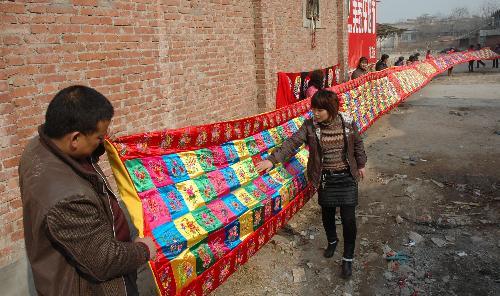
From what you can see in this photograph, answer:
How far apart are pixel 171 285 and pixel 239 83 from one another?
510 cm

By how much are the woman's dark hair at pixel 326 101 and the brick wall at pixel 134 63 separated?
8.09ft

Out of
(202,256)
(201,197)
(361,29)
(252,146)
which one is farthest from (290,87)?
(361,29)

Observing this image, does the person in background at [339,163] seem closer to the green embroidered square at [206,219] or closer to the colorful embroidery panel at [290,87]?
the green embroidered square at [206,219]

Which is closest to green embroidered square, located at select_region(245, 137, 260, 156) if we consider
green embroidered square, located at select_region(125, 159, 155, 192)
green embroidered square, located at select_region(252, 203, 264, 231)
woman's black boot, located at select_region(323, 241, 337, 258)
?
green embroidered square, located at select_region(252, 203, 264, 231)

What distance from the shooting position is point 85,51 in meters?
4.35

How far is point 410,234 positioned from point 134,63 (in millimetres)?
4165

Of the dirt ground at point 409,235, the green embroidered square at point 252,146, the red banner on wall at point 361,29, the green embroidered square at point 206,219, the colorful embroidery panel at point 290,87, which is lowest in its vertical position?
the dirt ground at point 409,235

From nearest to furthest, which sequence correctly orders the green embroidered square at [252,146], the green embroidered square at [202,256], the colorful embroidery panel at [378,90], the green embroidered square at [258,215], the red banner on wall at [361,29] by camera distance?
the green embroidered square at [202,256]
the green embroidered square at [258,215]
the green embroidered square at [252,146]
the colorful embroidery panel at [378,90]
the red banner on wall at [361,29]

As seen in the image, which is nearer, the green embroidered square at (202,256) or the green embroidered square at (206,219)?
the green embroidered square at (202,256)

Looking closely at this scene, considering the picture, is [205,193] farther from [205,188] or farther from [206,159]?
[206,159]

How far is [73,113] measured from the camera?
1.80 m

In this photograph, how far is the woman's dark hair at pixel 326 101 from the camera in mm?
3863

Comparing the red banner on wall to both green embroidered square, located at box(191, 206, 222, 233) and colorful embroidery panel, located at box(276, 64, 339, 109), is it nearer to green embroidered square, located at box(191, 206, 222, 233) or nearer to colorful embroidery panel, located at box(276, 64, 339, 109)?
colorful embroidery panel, located at box(276, 64, 339, 109)

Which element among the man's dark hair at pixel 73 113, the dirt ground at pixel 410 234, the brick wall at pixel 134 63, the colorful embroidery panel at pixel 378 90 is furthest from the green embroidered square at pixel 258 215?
the colorful embroidery panel at pixel 378 90
